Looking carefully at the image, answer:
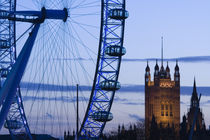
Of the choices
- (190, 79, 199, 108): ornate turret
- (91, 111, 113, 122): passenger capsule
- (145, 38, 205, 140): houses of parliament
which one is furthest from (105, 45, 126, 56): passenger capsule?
(190, 79, 199, 108): ornate turret

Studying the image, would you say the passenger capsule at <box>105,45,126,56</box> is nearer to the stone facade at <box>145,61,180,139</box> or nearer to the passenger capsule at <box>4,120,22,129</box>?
the passenger capsule at <box>4,120,22,129</box>

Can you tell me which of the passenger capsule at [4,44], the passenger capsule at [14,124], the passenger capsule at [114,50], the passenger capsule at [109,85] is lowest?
the passenger capsule at [14,124]

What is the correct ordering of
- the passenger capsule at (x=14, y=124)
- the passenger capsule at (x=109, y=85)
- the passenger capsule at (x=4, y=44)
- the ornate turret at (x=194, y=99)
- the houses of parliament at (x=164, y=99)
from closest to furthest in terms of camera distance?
the passenger capsule at (x=109, y=85)
the passenger capsule at (x=4, y=44)
the passenger capsule at (x=14, y=124)
the houses of parliament at (x=164, y=99)
the ornate turret at (x=194, y=99)

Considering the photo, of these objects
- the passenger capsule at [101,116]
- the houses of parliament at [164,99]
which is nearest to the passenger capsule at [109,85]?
the passenger capsule at [101,116]

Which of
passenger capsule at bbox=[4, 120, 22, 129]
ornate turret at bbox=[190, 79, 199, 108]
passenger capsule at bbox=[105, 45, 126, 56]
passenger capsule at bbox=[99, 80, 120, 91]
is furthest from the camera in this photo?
ornate turret at bbox=[190, 79, 199, 108]

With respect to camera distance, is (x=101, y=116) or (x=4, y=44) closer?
(x=101, y=116)

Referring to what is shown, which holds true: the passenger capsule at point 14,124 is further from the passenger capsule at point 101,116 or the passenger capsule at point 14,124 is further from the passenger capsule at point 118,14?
the passenger capsule at point 118,14

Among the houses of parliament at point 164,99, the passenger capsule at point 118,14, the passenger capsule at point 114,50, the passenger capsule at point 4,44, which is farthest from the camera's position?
the houses of parliament at point 164,99

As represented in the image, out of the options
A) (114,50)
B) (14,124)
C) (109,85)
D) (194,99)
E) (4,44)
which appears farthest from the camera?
(194,99)

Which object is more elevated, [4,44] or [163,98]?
[4,44]

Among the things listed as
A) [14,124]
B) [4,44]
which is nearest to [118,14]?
[4,44]

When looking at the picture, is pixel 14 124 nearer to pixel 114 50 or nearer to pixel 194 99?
pixel 114 50

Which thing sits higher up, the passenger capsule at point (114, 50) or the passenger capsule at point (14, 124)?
the passenger capsule at point (114, 50)

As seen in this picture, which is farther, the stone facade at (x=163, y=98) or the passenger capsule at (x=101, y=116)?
the stone facade at (x=163, y=98)
